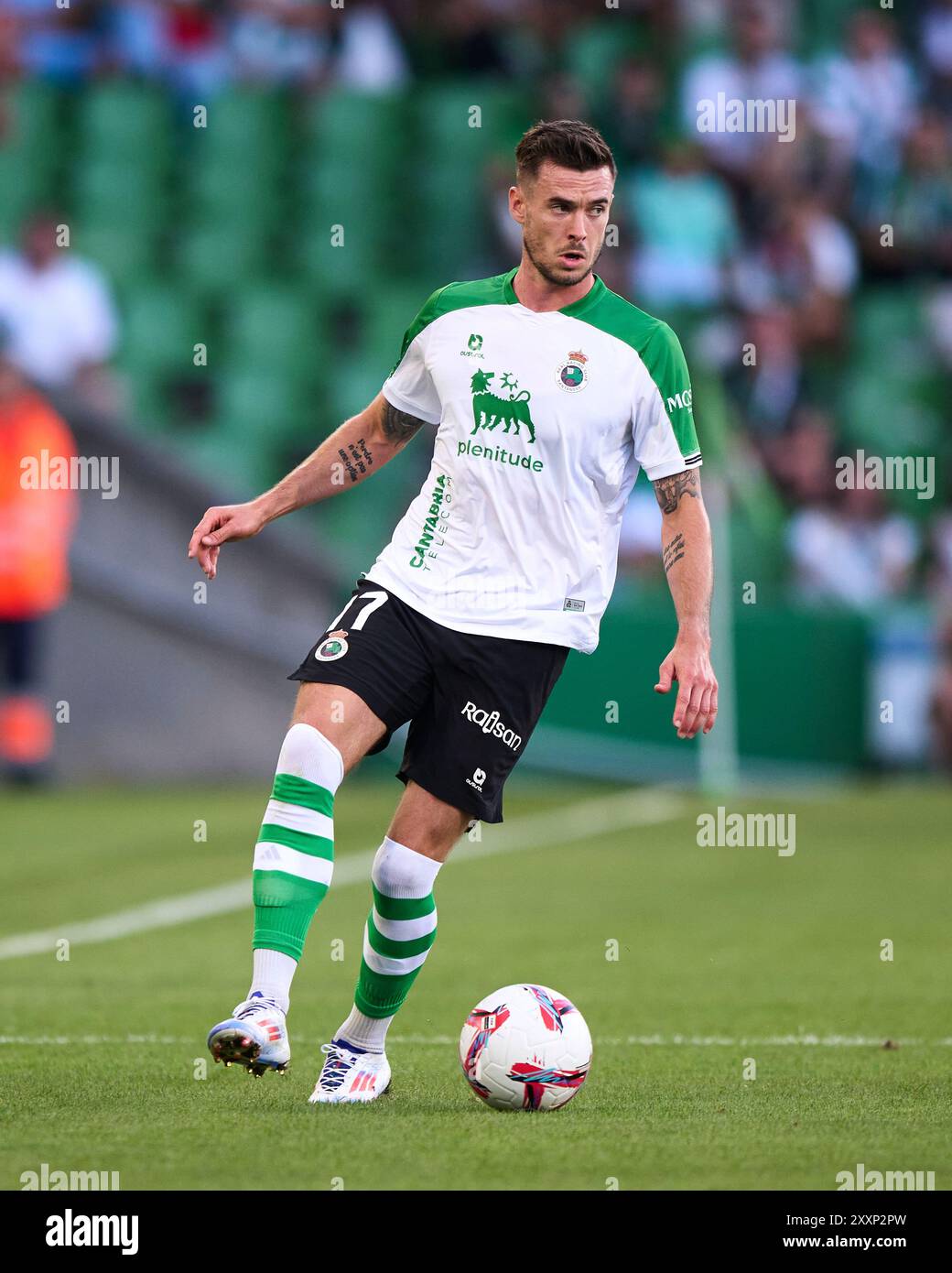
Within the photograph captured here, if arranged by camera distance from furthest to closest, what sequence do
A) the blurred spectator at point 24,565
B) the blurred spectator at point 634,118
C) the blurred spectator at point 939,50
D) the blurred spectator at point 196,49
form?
the blurred spectator at point 196,49 < the blurred spectator at point 939,50 < the blurred spectator at point 634,118 < the blurred spectator at point 24,565

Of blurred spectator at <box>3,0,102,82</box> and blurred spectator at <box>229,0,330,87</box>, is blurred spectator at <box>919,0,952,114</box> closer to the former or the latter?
blurred spectator at <box>229,0,330,87</box>

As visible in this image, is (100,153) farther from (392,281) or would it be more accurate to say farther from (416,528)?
(416,528)

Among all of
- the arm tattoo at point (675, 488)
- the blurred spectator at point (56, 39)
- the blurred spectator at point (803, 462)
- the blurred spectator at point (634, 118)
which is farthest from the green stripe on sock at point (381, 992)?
the blurred spectator at point (56, 39)

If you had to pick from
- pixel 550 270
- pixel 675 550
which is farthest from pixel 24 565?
pixel 675 550

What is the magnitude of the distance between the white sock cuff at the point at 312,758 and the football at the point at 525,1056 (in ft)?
2.55

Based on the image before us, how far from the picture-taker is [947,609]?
17.4 metres

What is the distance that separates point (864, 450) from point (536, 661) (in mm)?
13606

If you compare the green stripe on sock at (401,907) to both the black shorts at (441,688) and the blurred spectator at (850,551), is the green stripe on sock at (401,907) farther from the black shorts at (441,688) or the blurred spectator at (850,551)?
the blurred spectator at (850,551)

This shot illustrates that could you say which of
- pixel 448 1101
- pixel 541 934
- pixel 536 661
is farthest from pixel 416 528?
pixel 541 934

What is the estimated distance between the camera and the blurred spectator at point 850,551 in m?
18.1

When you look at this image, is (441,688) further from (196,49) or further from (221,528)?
(196,49)

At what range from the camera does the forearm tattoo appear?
616cm

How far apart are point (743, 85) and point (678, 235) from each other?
1719mm

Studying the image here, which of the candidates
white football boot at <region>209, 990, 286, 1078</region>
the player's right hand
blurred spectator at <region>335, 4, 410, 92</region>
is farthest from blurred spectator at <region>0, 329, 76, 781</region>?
white football boot at <region>209, 990, 286, 1078</region>
